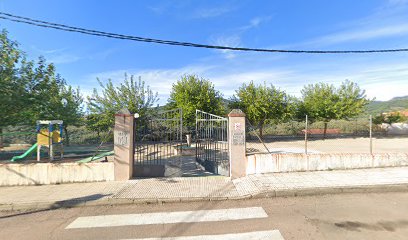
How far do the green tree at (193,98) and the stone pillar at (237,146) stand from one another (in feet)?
38.0

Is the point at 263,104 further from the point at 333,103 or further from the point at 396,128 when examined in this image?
the point at 396,128

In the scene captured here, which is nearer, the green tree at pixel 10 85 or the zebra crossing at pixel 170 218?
the zebra crossing at pixel 170 218

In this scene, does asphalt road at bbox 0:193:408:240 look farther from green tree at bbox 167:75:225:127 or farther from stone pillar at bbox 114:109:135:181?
green tree at bbox 167:75:225:127

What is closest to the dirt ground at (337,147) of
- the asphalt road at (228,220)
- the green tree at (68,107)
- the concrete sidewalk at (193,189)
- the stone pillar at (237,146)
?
the stone pillar at (237,146)

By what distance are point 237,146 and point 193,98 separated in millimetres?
13423

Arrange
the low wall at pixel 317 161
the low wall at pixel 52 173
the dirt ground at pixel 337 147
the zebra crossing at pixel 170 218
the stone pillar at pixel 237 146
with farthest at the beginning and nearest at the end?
the dirt ground at pixel 337 147 → the low wall at pixel 317 161 → the stone pillar at pixel 237 146 → the low wall at pixel 52 173 → the zebra crossing at pixel 170 218

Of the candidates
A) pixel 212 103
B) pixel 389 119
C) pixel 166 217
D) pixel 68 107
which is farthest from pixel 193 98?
pixel 389 119

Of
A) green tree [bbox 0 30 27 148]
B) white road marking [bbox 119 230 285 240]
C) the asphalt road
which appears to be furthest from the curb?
green tree [bbox 0 30 27 148]

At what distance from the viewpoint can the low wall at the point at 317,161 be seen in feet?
23.3

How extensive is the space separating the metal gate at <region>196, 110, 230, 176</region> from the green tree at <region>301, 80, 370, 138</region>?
17468 mm

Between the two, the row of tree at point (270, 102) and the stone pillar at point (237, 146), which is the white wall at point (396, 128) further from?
the stone pillar at point (237, 146)

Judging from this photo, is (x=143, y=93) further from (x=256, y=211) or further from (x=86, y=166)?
(x=256, y=211)

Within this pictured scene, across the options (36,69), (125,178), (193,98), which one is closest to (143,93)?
(193,98)

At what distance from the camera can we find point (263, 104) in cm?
2050
